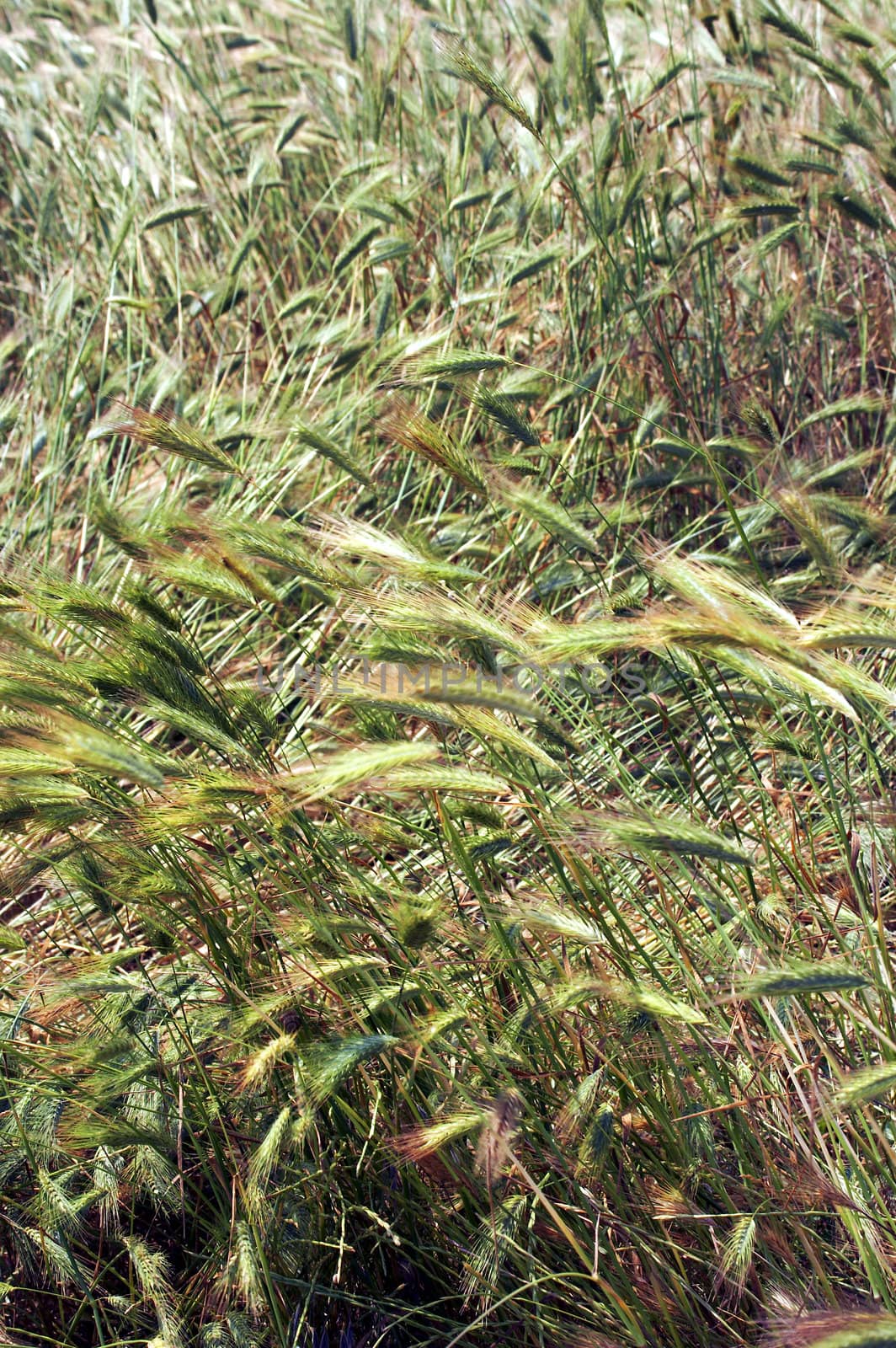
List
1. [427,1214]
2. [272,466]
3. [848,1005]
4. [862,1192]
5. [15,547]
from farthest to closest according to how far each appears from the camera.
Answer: [15,547]
[272,466]
[427,1214]
[862,1192]
[848,1005]

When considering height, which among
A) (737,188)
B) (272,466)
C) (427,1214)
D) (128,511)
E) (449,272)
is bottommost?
(427,1214)

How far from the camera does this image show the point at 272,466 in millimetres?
2461

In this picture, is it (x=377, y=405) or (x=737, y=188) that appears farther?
(x=737, y=188)

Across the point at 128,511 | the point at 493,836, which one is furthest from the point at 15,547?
the point at 493,836

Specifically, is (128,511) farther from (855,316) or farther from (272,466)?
(855,316)

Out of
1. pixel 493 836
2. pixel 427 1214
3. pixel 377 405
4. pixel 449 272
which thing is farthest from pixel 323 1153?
pixel 449 272

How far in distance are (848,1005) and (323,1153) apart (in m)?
0.70

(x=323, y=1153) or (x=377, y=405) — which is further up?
(x=377, y=405)

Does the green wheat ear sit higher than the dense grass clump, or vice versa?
the green wheat ear

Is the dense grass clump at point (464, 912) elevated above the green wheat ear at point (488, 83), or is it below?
below

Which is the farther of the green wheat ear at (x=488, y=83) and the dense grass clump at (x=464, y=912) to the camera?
the green wheat ear at (x=488, y=83)

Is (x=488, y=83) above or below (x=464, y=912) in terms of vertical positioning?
above

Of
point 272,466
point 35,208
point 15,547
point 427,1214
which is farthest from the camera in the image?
point 35,208

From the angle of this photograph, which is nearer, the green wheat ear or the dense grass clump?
the dense grass clump
